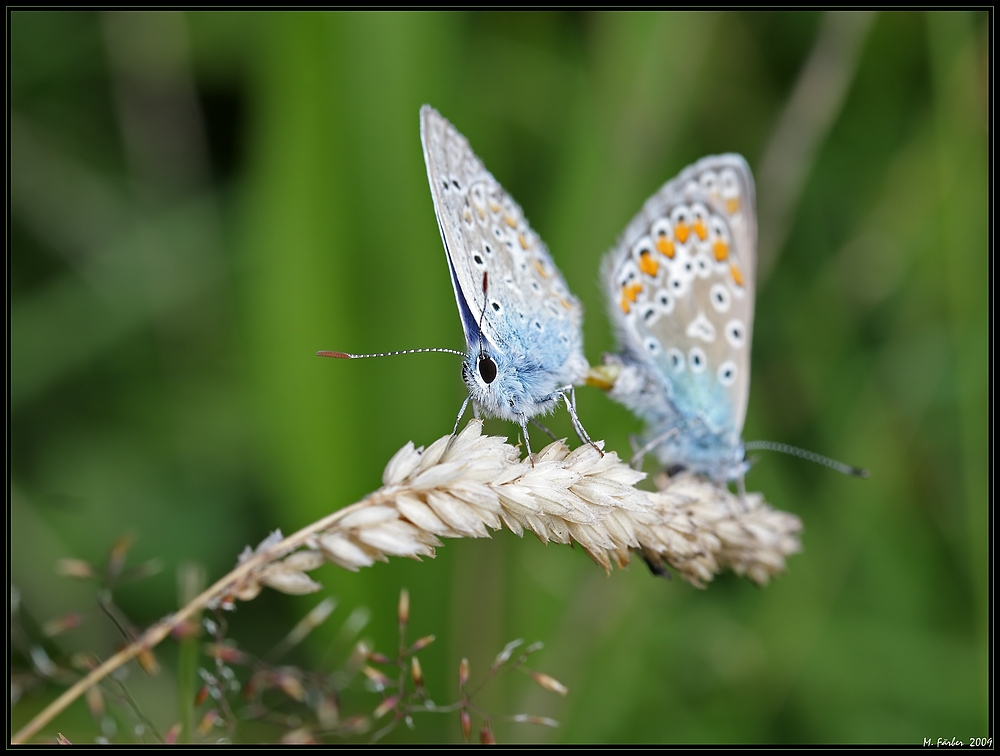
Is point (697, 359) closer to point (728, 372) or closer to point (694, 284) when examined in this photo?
point (728, 372)

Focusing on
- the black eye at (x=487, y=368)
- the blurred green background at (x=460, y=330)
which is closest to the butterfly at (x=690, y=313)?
the blurred green background at (x=460, y=330)

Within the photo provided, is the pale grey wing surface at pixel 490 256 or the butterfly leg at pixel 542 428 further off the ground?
the pale grey wing surface at pixel 490 256

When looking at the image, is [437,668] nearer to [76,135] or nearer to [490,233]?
[490,233]

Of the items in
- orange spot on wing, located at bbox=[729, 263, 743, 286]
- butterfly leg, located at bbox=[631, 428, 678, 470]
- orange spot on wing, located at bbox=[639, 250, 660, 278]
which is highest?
orange spot on wing, located at bbox=[639, 250, 660, 278]

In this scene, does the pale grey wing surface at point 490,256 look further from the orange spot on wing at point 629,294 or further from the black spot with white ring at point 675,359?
the black spot with white ring at point 675,359

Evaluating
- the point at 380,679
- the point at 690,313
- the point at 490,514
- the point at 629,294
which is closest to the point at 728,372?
the point at 690,313

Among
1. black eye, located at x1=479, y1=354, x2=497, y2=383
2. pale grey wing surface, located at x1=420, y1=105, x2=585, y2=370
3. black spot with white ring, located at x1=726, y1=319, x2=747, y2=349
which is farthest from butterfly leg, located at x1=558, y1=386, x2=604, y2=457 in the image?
black spot with white ring, located at x1=726, y1=319, x2=747, y2=349

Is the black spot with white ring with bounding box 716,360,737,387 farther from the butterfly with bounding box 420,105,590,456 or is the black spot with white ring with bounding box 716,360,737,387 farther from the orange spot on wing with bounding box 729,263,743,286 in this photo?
the butterfly with bounding box 420,105,590,456
